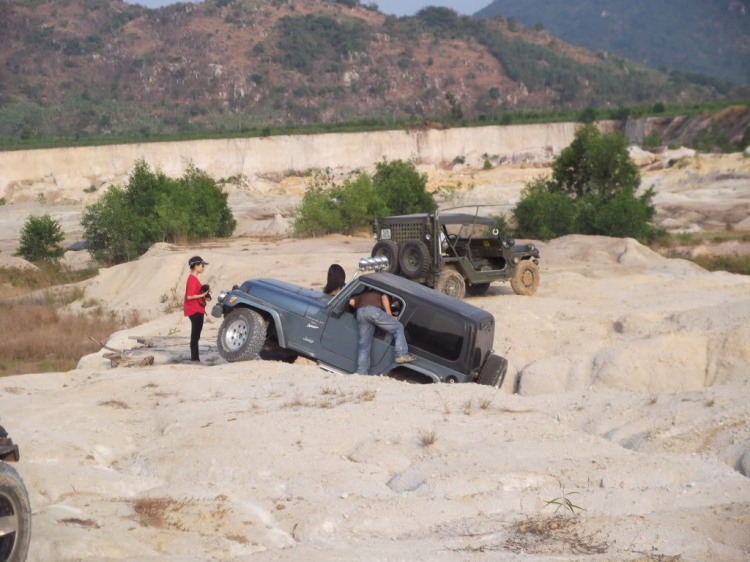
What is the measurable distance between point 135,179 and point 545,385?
24.0 meters

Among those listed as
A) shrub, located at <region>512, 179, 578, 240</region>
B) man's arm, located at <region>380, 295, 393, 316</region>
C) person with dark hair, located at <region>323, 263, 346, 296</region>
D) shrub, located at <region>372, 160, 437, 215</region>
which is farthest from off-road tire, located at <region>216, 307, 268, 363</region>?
shrub, located at <region>372, 160, 437, 215</region>

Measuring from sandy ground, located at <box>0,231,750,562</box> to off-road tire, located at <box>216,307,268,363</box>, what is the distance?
0.97 feet

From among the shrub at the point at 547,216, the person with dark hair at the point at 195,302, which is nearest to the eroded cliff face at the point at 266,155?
the shrub at the point at 547,216

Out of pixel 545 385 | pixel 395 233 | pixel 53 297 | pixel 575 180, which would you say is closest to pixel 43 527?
pixel 545 385

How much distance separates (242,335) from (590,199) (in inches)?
995

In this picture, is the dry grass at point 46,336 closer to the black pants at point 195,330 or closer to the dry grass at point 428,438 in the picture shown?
the black pants at point 195,330

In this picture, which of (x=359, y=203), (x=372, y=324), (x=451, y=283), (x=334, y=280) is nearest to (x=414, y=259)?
(x=451, y=283)

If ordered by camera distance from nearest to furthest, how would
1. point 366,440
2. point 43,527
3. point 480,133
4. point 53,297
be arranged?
point 43,527 < point 366,440 < point 53,297 < point 480,133

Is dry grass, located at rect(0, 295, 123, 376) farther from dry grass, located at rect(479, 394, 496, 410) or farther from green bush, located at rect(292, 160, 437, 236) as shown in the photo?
green bush, located at rect(292, 160, 437, 236)

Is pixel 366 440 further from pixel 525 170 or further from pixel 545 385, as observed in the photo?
pixel 525 170

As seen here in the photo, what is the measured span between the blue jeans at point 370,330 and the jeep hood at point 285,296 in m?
0.68

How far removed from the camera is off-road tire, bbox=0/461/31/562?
4.76 meters

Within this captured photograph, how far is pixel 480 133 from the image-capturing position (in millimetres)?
94375

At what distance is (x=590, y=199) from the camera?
34125mm
